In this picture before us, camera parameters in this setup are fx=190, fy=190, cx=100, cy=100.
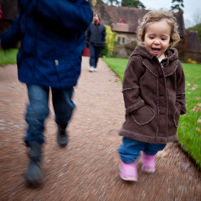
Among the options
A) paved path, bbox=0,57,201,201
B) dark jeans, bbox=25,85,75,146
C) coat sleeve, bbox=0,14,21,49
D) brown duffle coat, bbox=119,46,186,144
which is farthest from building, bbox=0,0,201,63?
dark jeans, bbox=25,85,75,146

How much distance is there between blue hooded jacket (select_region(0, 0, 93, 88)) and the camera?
1377 mm

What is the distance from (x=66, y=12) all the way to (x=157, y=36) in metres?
0.77

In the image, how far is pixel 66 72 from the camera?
165 centimetres

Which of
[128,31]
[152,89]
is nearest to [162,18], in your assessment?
[152,89]

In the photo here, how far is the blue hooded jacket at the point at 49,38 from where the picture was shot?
1.38 metres

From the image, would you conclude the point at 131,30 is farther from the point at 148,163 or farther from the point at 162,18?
the point at 148,163

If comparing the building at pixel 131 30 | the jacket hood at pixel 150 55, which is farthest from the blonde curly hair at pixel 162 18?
the building at pixel 131 30

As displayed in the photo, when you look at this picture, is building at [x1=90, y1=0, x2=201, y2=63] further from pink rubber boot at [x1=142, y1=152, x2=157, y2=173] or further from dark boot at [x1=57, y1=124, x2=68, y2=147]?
pink rubber boot at [x1=142, y1=152, x2=157, y2=173]

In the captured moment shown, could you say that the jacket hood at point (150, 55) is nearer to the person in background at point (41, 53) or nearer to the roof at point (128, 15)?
the person in background at point (41, 53)


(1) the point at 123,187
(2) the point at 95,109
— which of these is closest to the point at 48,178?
(1) the point at 123,187

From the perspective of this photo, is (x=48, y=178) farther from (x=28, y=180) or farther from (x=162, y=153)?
(x=162, y=153)

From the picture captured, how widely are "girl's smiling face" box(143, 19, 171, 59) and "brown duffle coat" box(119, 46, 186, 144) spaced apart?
80 mm

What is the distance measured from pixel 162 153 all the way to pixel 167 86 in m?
1.03

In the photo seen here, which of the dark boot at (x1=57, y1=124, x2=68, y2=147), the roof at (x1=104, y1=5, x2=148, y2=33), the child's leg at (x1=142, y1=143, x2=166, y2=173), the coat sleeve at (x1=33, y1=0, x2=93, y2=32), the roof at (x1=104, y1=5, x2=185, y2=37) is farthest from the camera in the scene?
the roof at (x1=104, y1=5, x2=148, y2=33)
